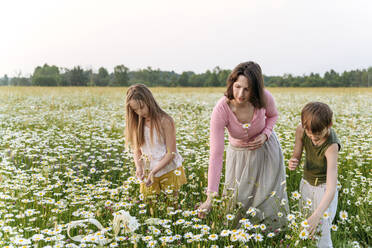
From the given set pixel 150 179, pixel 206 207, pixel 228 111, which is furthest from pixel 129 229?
pixel 228 111

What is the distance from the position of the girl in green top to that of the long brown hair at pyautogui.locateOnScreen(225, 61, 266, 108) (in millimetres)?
375

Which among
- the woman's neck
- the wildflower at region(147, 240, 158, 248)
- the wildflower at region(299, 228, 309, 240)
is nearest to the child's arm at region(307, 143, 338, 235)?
the wildflower at region(299, 228, 309, 240)

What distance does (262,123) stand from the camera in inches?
110

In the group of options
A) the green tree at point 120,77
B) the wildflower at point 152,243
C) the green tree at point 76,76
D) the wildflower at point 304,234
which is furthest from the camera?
the green tree at point 120,77

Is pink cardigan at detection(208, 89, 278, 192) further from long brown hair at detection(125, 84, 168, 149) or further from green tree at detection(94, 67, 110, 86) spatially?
green tree at detection(94, 67, 110, 86)

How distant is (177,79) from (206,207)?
44.2 m

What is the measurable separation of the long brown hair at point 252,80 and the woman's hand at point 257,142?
287mm

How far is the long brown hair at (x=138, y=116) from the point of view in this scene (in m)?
3.12

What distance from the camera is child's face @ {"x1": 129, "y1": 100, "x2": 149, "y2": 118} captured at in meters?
3.11

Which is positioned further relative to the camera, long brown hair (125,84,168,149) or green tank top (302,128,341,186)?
long brown hair (125,84,168,149)

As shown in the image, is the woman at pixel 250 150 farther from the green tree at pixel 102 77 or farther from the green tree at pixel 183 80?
the green tree at pixel 183 80

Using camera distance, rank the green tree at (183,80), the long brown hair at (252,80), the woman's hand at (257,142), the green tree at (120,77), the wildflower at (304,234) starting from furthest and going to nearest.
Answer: the green tree at (183,80) → the green tree at (120,77) → the woman's hand at (257,142) → the long brown hair at (252,80) → the wildflower at (304,234)

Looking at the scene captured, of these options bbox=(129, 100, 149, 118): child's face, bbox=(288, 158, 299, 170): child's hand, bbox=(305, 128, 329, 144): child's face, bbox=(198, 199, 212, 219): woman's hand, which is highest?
bbox=(129, 100, 149, 118): child's face

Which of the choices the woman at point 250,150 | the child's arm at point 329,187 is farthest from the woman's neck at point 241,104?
the child's arm at point 329,187
